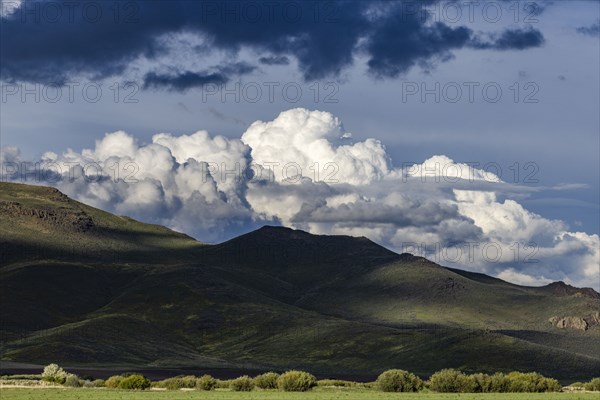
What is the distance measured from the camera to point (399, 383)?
102500 millimetres

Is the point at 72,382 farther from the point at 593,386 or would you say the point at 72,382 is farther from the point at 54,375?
the point at 593,386

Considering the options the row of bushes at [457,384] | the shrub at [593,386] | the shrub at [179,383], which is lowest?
the shrub at [593,386]

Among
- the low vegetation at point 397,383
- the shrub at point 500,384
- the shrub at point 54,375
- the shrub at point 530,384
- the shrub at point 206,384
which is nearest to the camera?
the low vegetation at point 397,383

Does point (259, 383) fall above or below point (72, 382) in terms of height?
above

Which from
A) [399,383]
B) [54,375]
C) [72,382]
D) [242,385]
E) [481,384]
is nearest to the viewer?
[481,384]

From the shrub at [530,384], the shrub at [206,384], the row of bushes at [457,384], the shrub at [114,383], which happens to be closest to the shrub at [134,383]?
the shrub at [114,383]

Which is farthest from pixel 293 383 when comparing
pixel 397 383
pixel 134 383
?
pixel 134 383

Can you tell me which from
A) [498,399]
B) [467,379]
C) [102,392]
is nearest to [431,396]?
[498,399]

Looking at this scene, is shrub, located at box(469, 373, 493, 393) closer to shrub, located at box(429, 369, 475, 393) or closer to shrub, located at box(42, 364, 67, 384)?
shrub, located at box(429, 369, 475, 393)

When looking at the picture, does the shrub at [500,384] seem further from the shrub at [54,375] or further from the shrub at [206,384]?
the shrub at [54,375]

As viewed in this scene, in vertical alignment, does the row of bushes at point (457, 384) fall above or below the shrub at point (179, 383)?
above

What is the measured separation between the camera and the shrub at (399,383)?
101875 millimetres

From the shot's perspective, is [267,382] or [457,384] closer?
[457,384]

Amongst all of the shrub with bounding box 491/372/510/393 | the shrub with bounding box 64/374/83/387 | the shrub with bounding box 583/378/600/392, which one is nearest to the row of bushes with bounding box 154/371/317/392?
the shrub with bounding box 64/374/83/387
